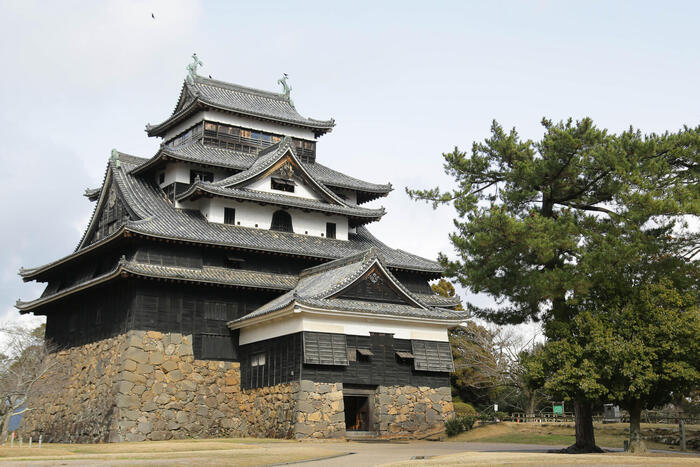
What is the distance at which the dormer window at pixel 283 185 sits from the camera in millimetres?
38750

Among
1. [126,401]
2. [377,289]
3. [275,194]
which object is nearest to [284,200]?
[275,194]

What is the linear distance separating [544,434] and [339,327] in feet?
32.4

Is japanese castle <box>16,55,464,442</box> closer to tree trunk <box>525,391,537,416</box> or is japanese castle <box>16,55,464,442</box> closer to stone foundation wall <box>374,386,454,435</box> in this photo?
stone foundation wall <box>374,386,454,435</box>

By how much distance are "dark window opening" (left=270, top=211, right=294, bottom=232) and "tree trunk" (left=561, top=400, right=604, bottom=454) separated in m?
18.3

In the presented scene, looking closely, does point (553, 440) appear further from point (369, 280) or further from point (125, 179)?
point (125, 179)

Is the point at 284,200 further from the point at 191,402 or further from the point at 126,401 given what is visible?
the point at 126,401

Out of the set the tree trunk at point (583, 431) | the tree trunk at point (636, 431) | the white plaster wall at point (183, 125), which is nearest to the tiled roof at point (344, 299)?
the tree trunk at point (583, 431)

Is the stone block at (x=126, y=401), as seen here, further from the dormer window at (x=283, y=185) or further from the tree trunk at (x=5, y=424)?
the dormer window at (x=283, y=185)

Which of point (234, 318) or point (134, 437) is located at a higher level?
point (234, 318)

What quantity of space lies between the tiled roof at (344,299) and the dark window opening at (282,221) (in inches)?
184

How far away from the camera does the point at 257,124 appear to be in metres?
45.0

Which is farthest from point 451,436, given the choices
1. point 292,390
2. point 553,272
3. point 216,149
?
point 216,149

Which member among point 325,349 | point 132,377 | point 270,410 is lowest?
point 270,410

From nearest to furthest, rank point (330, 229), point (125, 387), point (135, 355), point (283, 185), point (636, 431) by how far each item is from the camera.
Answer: point (636, 431) → point (125, 387) → point (135, 355) → point (283, 185) → point (330, 229)
